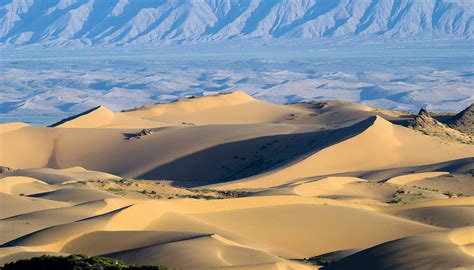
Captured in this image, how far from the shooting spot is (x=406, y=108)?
168m

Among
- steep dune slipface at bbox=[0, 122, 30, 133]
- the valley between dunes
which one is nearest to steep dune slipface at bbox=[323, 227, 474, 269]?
the valley between dunes

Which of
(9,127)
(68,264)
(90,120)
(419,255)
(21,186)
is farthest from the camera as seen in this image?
(90,120)

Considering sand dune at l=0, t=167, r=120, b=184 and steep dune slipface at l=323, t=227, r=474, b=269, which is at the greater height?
sand dune at l=0, t=167, r=120, b=184

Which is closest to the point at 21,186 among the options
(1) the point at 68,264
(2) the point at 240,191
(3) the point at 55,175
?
(3) the point at 55,175

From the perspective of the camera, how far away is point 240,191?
1117 inches

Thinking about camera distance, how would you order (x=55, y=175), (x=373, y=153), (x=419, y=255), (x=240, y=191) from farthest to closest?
(x=373, y=153) < (x=55, y=175) < (x=240, y=191) < (x=419, y=255)

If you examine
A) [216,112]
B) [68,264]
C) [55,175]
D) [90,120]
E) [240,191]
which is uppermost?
[90,120]

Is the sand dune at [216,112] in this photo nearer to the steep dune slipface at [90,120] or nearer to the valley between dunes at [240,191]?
the valley between dunes at [240,191]

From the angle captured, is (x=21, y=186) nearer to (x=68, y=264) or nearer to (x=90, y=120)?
(x=68, y=264)

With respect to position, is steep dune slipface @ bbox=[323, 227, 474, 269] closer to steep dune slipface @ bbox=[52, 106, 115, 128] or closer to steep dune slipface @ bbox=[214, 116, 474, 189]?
steep dune slipface @ bbox=[214, 116, 474, 189]

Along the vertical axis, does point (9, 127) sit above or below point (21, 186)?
above

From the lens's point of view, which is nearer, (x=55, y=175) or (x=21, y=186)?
(x=21, y=186)

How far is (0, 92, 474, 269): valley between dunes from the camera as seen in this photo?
55.6 feet

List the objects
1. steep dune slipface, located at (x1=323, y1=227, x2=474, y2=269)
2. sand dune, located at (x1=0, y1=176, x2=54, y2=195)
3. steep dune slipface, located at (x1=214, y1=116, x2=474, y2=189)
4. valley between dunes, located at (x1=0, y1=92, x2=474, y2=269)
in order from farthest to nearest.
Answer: steep dune slipface, located at (x1=214, y1=116, x2=474, y2=189) < sand dune, located at (x1=0, y1=176, x2=54, y2=195) < valley between dunes, located at (x1=0, y1=92, x2=474, y2=269) < steep dune slipface, located at (x1=323, y1=227, x2=474, y2=269)
